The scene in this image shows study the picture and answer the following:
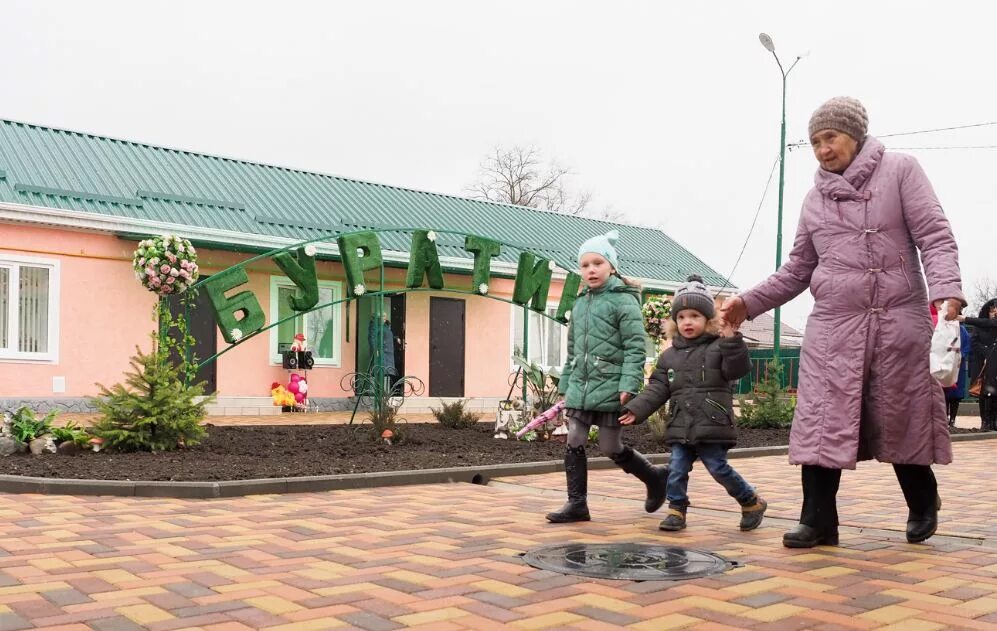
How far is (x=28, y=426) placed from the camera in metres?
8.59

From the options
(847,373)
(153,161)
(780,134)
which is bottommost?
(847,373)

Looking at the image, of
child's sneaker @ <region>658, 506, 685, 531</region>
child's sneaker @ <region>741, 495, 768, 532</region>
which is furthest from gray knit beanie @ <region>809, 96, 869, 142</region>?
child's sneaker @ <region>658, 506, 685, 531</region>

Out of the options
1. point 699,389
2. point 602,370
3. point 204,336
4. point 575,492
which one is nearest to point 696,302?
point 699,389

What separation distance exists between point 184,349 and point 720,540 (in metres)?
6.25

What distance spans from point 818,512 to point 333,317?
1474 cm

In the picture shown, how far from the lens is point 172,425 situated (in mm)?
8836

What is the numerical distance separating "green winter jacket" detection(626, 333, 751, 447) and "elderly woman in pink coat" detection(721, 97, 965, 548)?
56 centimetres

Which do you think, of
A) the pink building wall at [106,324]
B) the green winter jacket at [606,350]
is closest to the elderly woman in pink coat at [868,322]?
the green winter jacket at [606,350]

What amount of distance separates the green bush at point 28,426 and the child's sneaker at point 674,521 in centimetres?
571

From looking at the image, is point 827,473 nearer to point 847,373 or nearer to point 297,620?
point 847,373

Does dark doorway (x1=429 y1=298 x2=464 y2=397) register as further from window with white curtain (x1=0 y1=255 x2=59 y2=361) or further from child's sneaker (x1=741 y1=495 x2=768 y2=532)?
child's sneaker (x1=741 y1=495 x2=768 y2=532)

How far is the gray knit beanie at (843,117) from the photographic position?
4750 millimetres

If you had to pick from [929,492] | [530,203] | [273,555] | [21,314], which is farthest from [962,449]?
[530,203]

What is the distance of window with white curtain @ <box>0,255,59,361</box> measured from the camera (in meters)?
14.8
